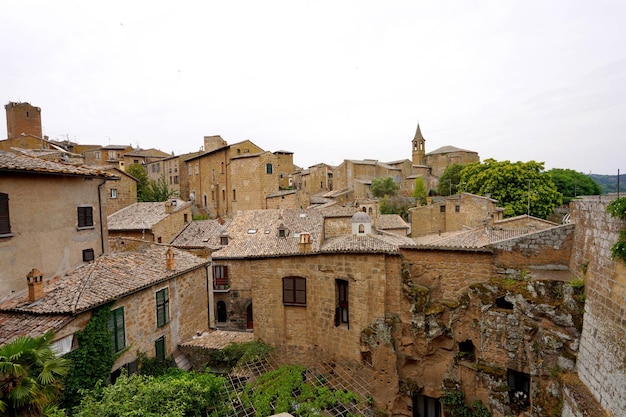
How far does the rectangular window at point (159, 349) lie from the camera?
51.7ft

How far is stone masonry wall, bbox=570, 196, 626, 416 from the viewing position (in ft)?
26.9

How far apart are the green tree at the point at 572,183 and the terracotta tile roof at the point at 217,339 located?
50.1 m

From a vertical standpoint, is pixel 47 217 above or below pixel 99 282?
above

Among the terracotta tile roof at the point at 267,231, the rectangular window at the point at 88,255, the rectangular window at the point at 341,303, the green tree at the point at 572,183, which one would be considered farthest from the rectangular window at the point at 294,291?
the green tree at the point at 572,183

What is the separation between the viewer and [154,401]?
9.73m

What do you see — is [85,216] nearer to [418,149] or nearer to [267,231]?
[267,231]

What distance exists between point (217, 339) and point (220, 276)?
8144 millimetres

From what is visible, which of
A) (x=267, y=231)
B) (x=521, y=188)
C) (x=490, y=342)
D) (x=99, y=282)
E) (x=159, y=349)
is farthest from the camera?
(x=521, y=188)

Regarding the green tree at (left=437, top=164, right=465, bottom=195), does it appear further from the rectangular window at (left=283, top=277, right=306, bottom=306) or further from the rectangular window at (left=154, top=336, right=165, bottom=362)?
the rectangular window at (left=154, top=336, right=165, bottom=362)

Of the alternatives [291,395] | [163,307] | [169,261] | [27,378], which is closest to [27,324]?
[27,378]

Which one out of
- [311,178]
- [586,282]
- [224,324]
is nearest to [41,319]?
[224,324]

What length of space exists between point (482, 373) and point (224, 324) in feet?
60.1

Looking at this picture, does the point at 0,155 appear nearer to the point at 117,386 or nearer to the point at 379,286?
the point at 117,386

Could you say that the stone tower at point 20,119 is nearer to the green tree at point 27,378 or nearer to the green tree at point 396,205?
the green tree at point 27,378
